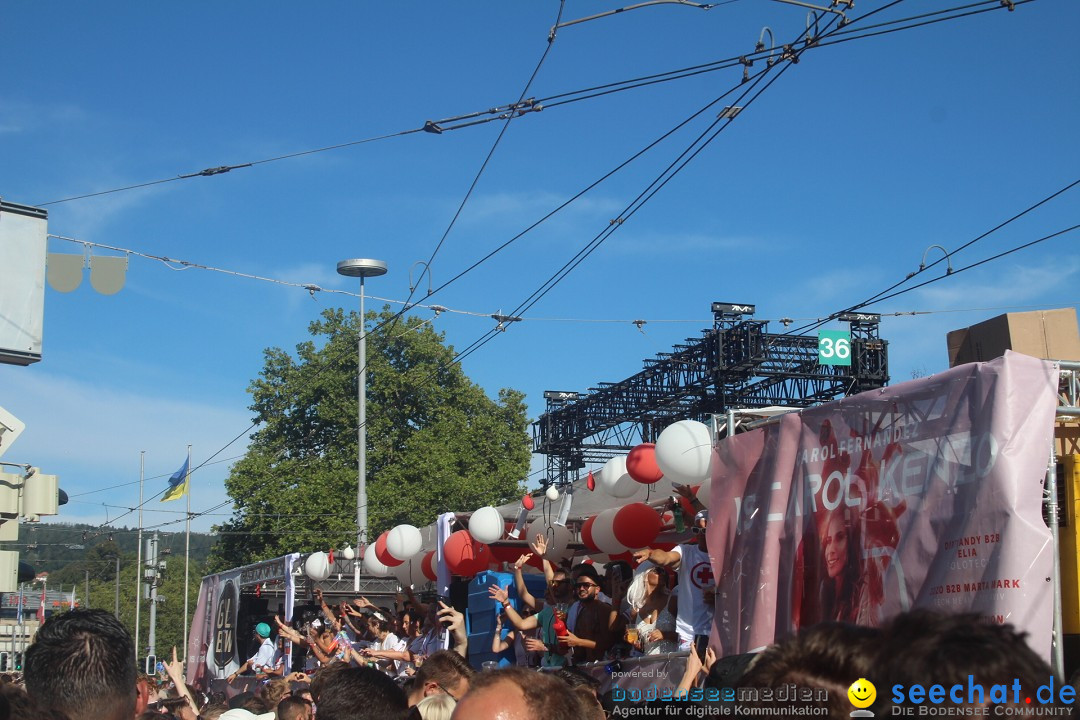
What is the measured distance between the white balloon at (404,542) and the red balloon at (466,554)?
8.63 feet

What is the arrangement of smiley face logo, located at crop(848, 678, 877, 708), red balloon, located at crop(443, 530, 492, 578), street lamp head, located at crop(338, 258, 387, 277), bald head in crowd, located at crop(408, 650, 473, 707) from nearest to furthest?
smiley face logo, located at crop(848, 678, 877, 708) < bald head in crowd, located at crop(408, 650, 473, 707) < red balloon, located at crop(443, 530, 492, 578) < street lamp head, located at crop(338, 258, 387, 277)

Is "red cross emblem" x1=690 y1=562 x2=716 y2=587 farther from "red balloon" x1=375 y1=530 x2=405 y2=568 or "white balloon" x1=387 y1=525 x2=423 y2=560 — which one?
"red balloon" x1=375 y1=530 x2=405 y2=568

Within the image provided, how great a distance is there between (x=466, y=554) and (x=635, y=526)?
3.08m

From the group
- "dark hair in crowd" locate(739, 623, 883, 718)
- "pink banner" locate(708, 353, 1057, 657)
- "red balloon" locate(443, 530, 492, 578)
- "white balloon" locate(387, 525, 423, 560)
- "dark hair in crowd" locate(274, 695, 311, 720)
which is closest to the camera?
"dark hair in crowd" locate(739, 623, 883, 718)

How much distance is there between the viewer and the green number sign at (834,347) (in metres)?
26.2

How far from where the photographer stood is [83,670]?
3.68m

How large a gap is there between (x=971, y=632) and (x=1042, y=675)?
126 mm

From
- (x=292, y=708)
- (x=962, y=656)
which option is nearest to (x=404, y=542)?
(x=292, y=708)

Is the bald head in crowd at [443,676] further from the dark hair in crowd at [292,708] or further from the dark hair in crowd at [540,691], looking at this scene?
the dark hair in crowd at [540,691]

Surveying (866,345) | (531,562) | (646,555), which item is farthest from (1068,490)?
(866,345)

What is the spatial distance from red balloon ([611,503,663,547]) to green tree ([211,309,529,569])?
1039 inches

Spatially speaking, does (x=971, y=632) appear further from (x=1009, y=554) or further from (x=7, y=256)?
(x=7, y=256)

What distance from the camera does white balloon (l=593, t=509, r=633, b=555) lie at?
10.9 metres

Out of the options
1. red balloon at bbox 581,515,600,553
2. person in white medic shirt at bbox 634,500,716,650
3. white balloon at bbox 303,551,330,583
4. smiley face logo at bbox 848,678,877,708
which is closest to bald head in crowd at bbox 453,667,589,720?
smiley face logo at bbox 848,678,877,708
